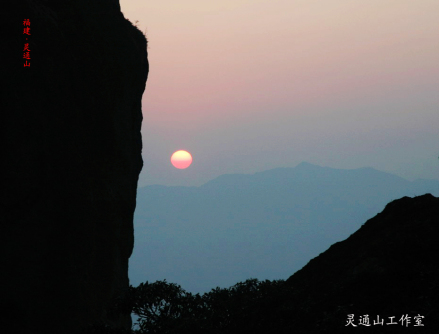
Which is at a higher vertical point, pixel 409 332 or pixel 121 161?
pixel 121 161

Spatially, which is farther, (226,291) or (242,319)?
(226,291)

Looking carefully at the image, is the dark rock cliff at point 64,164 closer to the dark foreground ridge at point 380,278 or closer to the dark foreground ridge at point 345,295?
the dark foreground ridge at point 345,295

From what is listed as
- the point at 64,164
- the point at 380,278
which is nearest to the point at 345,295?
the point at 380,278

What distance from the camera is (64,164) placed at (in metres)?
29.9

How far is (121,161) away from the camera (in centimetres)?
3641

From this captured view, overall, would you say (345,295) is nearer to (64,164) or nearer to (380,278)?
(380,278)

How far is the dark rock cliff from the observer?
27.2m

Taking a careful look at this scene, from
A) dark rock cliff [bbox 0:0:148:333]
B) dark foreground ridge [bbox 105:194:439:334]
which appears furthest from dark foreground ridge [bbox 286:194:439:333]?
dark rock cliff [bbox 0:0:148:333]

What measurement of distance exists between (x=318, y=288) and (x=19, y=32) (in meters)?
Answer: 21.8

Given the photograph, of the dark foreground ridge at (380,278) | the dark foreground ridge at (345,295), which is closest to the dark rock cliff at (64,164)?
the dark foreground ridge at (345,295)

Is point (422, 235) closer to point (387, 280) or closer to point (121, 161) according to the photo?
point (387, 280)

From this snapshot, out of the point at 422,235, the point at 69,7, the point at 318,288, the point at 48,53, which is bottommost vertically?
the point at 318,288

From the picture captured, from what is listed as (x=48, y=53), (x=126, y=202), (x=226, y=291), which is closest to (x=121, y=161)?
(x=126, y=202)

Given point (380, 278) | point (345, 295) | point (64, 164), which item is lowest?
point (345, 295)
